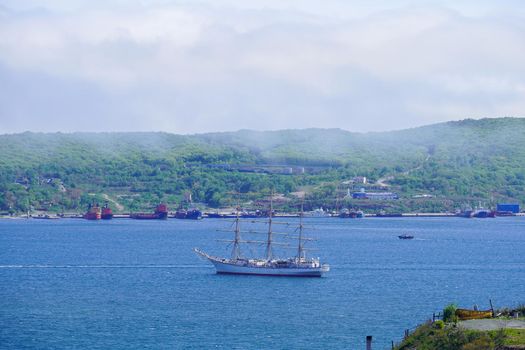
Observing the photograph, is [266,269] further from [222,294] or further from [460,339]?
[460,339]

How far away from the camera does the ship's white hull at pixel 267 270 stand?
96.2 m

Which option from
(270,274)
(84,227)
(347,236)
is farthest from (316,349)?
(84,227)

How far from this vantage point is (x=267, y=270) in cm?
9750

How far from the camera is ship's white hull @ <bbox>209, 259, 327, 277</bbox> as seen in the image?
96.2 metres

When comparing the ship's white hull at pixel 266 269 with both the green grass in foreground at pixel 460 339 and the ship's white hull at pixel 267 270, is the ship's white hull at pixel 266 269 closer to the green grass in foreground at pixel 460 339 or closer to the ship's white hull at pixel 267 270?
the ship's white hull at pixel 267 270

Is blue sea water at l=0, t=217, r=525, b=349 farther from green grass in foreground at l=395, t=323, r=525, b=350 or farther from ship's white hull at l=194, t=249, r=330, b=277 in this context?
green grass in foreground at l=395, t=323, r=525, b=350

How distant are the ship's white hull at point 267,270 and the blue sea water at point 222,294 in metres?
1.16

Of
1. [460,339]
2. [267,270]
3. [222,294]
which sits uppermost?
[460,339]

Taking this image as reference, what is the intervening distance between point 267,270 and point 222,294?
49.1ft

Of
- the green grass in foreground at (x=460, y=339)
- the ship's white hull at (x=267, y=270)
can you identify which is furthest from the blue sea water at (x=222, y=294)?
the green grass in foreground at (x=460, y=339)

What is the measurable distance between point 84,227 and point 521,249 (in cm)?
8512

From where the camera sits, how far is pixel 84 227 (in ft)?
632

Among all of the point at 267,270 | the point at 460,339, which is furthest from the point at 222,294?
the point at 460,339

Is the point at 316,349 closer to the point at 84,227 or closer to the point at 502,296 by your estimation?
the point at 502,296
